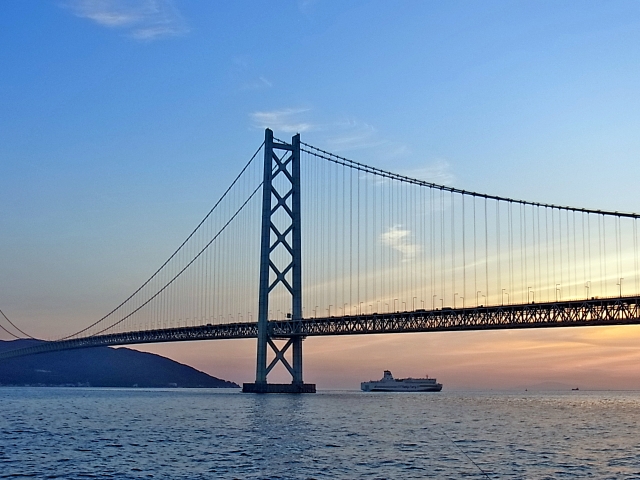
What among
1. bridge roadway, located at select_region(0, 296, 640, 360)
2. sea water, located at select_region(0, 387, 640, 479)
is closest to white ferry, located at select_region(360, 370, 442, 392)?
Answer: bridge roadway, located at select_region(0, 296, 640, 360)

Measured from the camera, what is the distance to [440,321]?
72.3 metres

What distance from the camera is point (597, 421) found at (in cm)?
5025

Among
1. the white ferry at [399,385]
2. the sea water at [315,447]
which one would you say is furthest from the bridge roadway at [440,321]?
the white ferry at [399,385]

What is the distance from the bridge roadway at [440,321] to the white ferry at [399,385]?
6625cm

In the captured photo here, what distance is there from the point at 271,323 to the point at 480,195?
2111 cm

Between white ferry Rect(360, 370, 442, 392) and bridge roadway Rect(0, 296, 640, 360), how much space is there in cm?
6625

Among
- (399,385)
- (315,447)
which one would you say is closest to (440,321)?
(315,447)

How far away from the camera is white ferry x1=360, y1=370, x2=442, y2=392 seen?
509ft

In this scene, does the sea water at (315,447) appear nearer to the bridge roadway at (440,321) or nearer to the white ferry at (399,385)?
the bridge roadway at (440,321)

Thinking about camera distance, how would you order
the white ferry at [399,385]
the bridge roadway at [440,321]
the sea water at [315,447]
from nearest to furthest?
1. the sea water at [315,447]
2. the bridge roadway at [440,321]
3. the white ferry at [399,385]

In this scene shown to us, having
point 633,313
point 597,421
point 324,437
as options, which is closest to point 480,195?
point 633,313

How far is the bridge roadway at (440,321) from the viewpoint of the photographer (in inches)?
2436

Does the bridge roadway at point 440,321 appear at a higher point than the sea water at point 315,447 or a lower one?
higher

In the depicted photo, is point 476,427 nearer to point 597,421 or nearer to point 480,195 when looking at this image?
point 597,421
